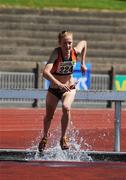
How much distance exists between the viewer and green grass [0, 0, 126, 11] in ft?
122

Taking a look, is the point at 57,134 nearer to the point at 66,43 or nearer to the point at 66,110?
the point at 66,110

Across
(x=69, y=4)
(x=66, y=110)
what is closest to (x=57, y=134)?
(x=66, y=110)

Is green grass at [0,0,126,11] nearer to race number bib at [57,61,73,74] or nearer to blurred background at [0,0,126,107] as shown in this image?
blurred background at [0,0,126,107]

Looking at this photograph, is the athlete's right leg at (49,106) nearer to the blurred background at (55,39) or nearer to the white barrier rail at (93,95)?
the white barrier rail at (93,95)

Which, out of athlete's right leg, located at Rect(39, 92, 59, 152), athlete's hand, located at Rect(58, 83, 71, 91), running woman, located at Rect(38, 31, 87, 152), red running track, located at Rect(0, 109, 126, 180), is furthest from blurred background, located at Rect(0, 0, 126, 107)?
athlete's hand, located at Rect(58, 83, 71, 91)

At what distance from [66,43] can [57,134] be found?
3.94 m

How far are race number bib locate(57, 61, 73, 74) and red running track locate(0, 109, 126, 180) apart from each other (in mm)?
1409

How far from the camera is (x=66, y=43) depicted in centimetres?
1058

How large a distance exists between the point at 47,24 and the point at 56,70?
22.9 m

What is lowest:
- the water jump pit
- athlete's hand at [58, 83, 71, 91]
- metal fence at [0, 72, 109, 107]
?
metal fence at [0, 72, 109, 107]

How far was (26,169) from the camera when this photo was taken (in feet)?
31.2

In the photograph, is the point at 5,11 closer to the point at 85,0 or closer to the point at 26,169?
the point at 85,0

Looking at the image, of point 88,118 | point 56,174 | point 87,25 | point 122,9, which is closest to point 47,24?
point 87,25

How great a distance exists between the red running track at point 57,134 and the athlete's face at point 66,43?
1.65m
